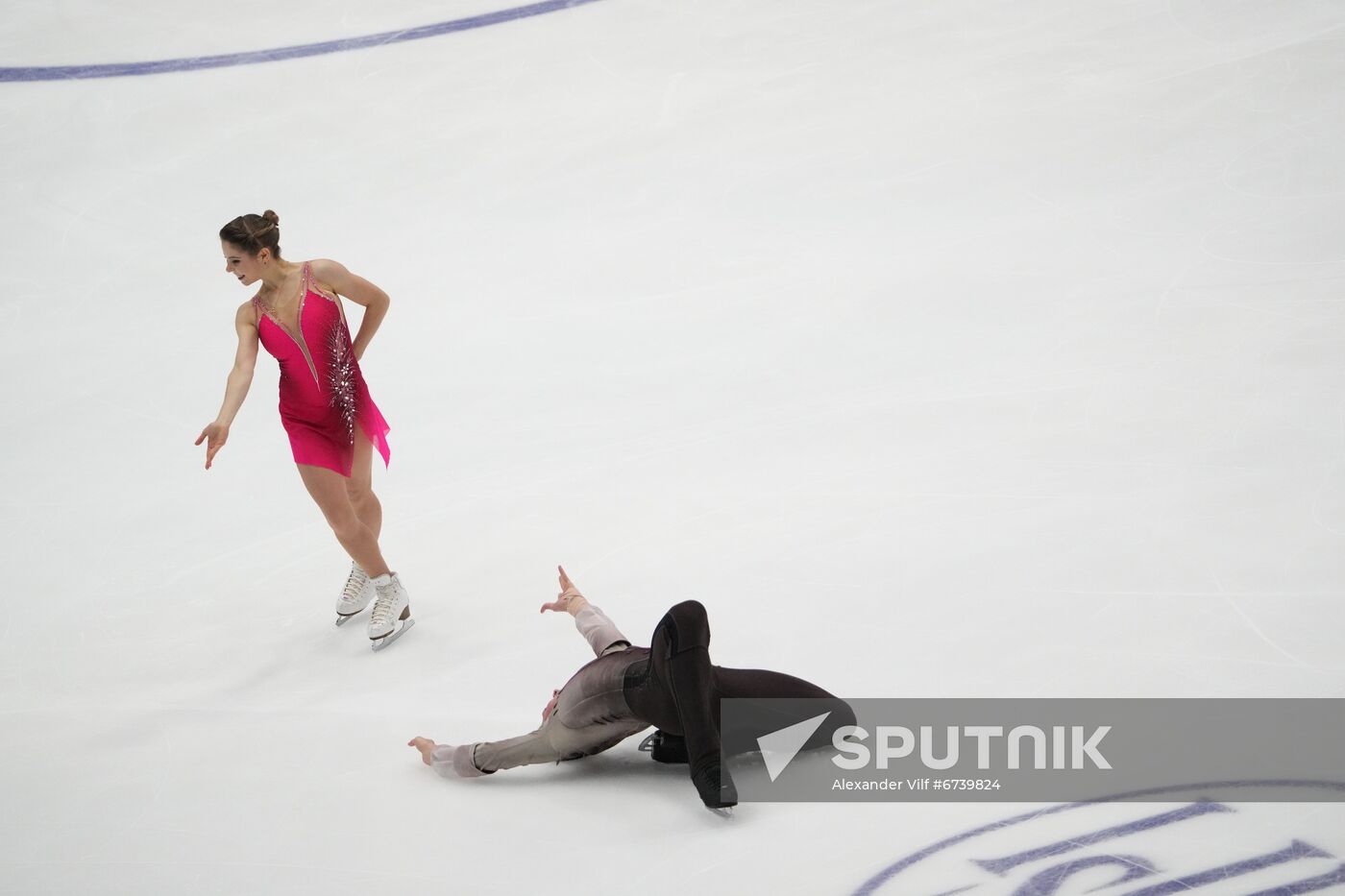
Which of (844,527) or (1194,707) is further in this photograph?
(844,527)

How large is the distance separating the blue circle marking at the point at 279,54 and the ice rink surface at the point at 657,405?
106 millimetres

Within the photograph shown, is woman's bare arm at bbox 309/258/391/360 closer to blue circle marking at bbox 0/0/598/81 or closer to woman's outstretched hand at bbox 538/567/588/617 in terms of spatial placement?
woman's outstretched hand at bbox 538/567/588/617

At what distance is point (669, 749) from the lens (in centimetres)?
278

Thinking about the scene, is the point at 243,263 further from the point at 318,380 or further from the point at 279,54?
the point at 279,54

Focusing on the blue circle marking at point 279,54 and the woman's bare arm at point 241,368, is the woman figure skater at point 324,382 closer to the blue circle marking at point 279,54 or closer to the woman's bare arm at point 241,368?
the woman's bare arm at point 241,368

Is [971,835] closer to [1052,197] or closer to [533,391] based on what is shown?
[533,391]

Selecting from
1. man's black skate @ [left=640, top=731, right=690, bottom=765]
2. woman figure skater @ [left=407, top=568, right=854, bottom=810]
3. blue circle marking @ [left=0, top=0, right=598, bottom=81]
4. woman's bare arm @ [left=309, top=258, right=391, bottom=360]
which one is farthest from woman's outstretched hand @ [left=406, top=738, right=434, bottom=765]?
blue circle marking @ [left=0, top=0, right=598, bottom=81]

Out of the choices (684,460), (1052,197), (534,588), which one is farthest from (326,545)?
(1052,197)

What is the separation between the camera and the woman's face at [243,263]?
133 inches

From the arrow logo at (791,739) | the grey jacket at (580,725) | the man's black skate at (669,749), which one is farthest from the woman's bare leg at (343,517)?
the arrow logo at (791,739)

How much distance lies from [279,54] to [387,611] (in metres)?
4.85

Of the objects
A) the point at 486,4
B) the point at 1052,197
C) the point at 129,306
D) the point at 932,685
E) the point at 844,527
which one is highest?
the point at 486,4

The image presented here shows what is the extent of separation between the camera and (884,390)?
455 cm

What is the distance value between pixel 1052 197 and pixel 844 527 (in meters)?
2.57
